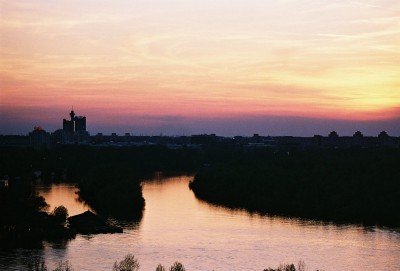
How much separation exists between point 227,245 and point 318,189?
10.4 meters

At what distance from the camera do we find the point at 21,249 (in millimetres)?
16578

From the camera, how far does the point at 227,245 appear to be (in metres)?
17.6

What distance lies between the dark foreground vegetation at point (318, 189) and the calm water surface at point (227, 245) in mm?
2393

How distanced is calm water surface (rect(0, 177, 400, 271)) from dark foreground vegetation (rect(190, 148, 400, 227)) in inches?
94.2

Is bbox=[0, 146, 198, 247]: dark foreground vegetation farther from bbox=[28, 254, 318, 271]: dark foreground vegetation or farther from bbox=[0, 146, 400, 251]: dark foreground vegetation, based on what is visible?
bbox=[28, 254, 318, 271]: dark foreground vegetation

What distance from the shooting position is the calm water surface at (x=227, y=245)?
1560 cm

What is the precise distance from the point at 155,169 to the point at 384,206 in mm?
28143

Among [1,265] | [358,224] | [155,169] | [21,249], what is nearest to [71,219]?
[21,249]

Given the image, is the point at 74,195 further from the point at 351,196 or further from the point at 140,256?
the point at 140,256

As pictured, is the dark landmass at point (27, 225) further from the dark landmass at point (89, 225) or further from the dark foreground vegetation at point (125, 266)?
the dark foreground vegetation at point (125, 266)

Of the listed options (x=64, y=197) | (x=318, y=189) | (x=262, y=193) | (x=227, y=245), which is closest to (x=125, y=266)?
(x=227, y=245)

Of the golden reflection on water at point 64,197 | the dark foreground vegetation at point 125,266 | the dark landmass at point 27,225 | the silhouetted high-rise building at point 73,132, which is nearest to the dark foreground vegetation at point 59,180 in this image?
the dark landmass at point 27,225

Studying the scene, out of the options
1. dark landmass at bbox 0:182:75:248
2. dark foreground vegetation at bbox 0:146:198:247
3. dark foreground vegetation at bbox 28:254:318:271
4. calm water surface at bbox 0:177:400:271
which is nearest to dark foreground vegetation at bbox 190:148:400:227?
calm water surface at bbox 0:177:400:271

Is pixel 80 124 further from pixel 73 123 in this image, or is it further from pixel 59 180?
pixel 59 180
